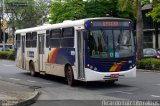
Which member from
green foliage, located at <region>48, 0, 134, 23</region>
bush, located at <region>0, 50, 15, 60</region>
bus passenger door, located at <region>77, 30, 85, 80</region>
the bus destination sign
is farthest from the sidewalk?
green foliage, located at <region>48, 0, 134, 23</region>

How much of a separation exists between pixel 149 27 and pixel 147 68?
33979 millimetres

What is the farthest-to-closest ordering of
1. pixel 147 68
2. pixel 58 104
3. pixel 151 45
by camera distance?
pixel 151 45 < pixel 147 68 < pixel 58 104

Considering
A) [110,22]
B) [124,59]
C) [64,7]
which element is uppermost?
[64,7]

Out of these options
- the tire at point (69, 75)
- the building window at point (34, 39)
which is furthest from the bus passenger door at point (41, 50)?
the tire at point (69, 75)

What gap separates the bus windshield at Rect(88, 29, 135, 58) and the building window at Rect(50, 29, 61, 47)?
11.4 feet

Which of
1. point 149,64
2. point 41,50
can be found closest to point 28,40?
point 41,50

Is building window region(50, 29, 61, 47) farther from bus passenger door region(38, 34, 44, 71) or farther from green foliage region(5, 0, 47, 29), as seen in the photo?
green foliage region(5, 0, 47, 29)

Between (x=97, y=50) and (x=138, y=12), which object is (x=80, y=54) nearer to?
(x=97, y=50)

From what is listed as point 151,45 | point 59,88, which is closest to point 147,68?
point 59,88

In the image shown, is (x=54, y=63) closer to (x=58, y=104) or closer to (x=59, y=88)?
(x=59, y=88)

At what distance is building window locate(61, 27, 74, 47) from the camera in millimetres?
20094

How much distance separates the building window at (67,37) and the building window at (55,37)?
1.98 feet

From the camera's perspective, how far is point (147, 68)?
31.0 m

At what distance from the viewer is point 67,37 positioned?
20.6m
